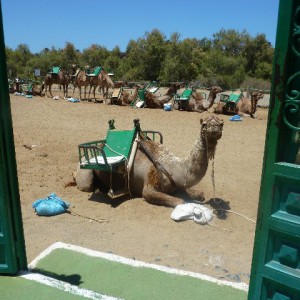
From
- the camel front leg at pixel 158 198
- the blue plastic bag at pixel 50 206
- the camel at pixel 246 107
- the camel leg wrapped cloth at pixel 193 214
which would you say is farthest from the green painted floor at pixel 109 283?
the camel at pixel 246 107

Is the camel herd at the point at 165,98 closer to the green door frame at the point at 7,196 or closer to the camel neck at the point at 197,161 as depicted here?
the camel neck at the point at 197,161

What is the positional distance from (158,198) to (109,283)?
210 cm

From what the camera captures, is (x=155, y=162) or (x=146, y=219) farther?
(x=155, y=162)

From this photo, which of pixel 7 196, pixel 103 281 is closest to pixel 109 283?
pixel 103 281

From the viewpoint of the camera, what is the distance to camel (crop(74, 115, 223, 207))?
15.9 feet

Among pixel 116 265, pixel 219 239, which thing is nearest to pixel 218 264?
pixel 219 239

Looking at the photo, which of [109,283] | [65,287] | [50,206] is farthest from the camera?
[50,206]

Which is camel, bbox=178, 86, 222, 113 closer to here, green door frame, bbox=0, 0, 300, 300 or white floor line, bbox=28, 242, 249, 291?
white floor line, bbox=28, 242, 249, 291

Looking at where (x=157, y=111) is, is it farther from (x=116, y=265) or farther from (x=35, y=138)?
(x=116, y=265)

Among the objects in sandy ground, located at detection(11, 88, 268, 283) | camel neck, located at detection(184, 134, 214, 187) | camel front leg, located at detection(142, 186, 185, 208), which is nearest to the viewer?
sandy ground, located at detection(11, 88, 268, 283)

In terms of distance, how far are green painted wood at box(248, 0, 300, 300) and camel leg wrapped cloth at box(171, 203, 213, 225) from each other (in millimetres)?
2575

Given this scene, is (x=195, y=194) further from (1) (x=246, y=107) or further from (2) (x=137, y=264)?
(1) (x=246, y=107)

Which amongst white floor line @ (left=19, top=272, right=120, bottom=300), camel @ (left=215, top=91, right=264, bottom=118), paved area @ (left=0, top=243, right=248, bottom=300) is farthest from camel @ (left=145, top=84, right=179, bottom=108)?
white floor line @ (left=19, top=272, right=120, bottom=300)

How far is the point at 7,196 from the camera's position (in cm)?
254
